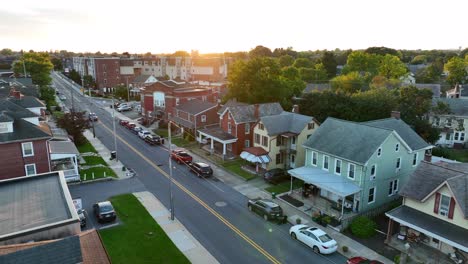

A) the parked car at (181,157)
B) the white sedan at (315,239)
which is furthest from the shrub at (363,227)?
the parked car at (181,157)

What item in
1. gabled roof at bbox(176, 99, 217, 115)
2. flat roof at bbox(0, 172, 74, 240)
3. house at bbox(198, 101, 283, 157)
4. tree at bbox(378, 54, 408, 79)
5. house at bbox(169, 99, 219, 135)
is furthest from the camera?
tree at bbox(378, 54, 408, 79)

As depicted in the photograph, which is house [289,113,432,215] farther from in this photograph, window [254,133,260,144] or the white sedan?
window [254,133,260,144]

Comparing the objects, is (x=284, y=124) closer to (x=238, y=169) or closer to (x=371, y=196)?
(x=238, y=169)

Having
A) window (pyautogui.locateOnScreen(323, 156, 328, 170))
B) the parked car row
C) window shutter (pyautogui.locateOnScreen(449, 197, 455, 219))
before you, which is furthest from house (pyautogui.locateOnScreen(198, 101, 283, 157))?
window shutter (pyautogui.locateOnScreen(449, 197, 455, 219))

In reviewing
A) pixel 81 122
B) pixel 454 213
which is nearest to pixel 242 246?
pixel 454 213

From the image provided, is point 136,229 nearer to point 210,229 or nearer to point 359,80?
point 210,229

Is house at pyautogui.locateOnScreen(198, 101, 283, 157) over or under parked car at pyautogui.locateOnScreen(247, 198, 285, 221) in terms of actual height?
over

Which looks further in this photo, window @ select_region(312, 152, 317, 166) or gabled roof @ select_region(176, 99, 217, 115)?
gabled roof @ select_region(176, 99, 217, 115)
